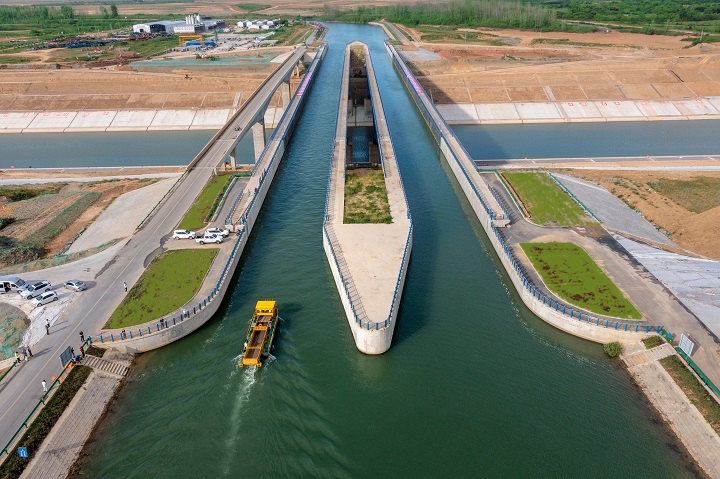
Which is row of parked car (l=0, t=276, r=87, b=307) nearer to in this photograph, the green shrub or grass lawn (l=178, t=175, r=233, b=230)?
grass lawn (l=178, t=175, r=233, b=230)

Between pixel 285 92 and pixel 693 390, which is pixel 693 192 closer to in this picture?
pixel 693 390

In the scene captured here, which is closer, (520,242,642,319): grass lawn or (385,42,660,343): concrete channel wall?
(385,42,660,343): concrete channel wall

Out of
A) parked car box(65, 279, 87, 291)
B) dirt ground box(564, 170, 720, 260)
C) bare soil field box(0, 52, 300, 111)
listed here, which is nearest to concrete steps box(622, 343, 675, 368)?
dirt ground box(564, 170, 720, 260)

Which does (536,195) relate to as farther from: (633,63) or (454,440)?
(633,63)

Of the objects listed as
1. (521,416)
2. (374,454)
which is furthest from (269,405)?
(521,416)

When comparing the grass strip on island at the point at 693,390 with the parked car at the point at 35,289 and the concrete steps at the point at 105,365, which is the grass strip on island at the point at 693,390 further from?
the parked car at the point at 35,289

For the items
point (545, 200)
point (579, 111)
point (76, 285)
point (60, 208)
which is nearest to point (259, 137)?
point (60, 208)

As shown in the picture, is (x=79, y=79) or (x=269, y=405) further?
(x=79, y=79)
